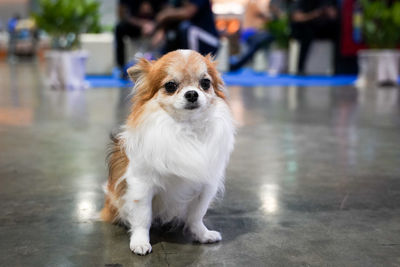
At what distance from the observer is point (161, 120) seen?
1774 mm

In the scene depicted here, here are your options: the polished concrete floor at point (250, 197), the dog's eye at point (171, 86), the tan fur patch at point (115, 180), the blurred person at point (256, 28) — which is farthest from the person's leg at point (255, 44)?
the dog's eye at point (171, 86)

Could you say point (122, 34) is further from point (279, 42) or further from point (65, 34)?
point (279, 42)

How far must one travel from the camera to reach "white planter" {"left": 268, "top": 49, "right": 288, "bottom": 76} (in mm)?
13602

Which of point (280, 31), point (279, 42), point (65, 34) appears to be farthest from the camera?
point (279, 42)

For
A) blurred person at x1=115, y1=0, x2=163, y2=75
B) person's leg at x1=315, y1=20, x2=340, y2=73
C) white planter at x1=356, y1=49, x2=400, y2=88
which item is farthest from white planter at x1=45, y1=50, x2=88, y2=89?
person's leg at x1=315, y1=20, x2=340, y2=73

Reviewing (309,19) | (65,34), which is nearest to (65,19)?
(65,34)

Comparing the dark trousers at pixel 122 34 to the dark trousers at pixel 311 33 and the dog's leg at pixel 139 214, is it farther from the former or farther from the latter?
the dog's leg at pixel 139 214

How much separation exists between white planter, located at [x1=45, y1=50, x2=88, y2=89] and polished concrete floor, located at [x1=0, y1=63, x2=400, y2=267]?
3354 mm

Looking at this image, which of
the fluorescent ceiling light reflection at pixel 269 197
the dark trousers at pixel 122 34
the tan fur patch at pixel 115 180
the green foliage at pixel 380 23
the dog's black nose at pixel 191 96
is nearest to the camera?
the dog's black nose at pixel 191 96

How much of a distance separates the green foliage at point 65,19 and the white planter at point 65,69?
23cm

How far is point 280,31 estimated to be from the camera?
526 inches

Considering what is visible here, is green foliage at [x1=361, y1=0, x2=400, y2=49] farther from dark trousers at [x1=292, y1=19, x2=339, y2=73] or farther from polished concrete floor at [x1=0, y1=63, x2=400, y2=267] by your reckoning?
polished concrete floor at [x1=0, y1=63, x2=400, y2=267]

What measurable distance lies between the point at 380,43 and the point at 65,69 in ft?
20.3

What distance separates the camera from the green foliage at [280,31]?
43.7 ft
